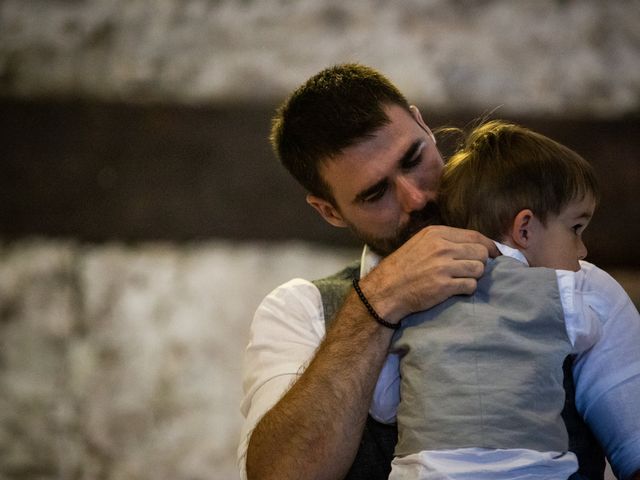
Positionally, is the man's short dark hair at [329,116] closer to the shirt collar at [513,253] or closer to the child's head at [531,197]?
the child's head at [531,197]

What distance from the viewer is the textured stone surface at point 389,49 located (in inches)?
116

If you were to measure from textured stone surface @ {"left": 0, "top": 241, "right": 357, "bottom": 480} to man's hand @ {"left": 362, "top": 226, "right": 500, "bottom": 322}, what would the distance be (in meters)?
1.21

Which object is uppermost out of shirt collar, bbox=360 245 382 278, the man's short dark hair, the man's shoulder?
the man's short dark hair

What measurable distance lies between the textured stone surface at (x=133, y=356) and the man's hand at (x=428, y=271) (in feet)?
3.96

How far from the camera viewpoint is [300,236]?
2.93 metres

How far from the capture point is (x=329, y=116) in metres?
2.08

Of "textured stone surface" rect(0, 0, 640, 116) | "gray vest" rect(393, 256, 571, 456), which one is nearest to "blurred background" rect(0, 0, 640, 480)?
"textured stone surface" rect(0, 0, 640, 116)

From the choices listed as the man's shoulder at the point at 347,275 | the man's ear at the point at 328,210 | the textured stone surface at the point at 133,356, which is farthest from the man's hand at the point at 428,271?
the textured stone surface at the point at 133,356

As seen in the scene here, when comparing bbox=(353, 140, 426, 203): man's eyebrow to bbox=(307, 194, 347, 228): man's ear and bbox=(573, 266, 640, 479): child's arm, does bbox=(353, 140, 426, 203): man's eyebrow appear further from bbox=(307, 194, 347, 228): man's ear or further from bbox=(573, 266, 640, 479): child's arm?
bbox=(573, 266, 640, 479): child's arm

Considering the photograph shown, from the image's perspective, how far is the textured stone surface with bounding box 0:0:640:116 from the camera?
2.95 metres

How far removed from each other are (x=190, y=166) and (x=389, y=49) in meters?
0.77

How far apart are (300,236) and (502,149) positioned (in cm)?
139

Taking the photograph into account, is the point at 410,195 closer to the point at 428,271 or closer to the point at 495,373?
the point at 428,271

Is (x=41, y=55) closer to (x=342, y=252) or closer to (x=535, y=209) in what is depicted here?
(x=342, y=252)
